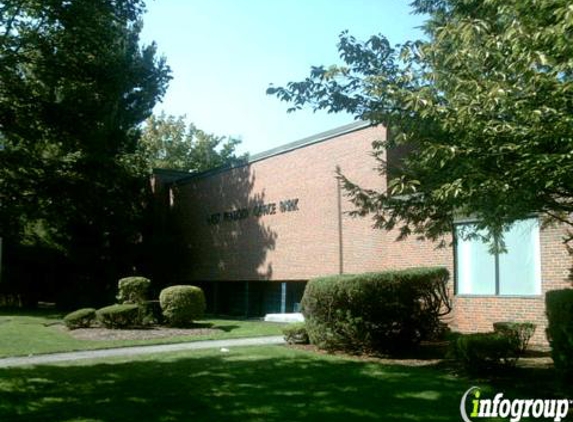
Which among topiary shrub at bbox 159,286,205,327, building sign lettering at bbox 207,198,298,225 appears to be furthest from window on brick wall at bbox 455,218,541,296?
building sign lettering at bbox 207,198,298,225

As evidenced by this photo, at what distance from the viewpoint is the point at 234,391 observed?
8938 millimetres

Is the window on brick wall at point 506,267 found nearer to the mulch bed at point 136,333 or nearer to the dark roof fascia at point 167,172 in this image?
the mulch bed at point 136,333

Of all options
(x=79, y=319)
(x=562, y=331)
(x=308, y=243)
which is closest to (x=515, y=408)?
(x=562, y=331)

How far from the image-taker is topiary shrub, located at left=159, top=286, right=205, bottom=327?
19812 millimetres

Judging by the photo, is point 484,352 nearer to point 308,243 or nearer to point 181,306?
point 181,306

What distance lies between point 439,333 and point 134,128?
23.7 m

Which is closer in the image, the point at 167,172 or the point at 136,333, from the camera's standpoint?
the point at 136,333

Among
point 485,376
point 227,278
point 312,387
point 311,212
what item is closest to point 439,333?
point 485,376

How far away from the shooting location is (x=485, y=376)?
9789mm

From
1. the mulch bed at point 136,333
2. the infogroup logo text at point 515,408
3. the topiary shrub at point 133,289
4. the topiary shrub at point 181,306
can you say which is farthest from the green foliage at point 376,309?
the topiary shrub at point 133,289

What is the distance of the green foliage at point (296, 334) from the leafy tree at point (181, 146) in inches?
1523

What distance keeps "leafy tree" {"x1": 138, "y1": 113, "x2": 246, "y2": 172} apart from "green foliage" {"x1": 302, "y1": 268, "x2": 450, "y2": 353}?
40345mm

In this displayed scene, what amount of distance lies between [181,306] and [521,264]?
1028cm

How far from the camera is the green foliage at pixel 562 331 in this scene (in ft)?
25.6
